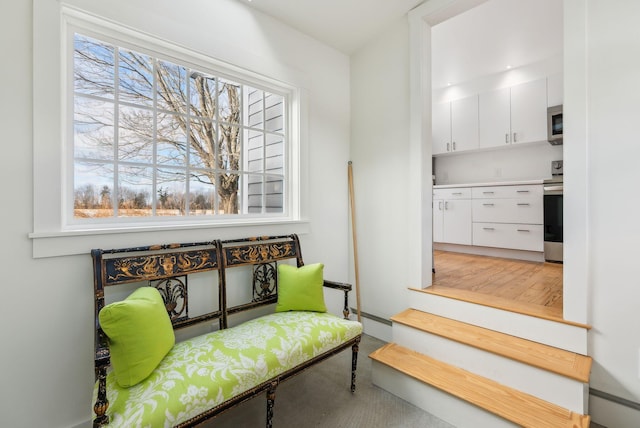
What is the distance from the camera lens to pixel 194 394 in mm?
1105

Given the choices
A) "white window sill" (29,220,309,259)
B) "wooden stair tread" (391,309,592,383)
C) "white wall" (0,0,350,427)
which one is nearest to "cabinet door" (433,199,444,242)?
"wooden stair tread" (391,309,592,383)

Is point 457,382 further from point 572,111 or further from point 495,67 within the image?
point 495,67

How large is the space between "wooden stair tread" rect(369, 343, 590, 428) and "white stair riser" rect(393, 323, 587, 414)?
0.03 meters

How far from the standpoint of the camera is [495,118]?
416 cm

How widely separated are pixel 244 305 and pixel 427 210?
1.63 m

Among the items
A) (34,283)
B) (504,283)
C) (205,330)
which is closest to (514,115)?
(504,283)

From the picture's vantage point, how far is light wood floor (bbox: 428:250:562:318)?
1924mm

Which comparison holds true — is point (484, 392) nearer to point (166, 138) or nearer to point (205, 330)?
point (205, 330)

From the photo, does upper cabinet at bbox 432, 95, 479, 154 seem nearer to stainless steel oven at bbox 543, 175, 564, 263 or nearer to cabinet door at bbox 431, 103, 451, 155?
cabinet door at bbox 431, 103, 451, 155

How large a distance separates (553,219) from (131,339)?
4398 mm

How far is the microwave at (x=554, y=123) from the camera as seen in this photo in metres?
3.55

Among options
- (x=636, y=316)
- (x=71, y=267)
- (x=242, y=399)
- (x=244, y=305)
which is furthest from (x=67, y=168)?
(x=636, y=316)

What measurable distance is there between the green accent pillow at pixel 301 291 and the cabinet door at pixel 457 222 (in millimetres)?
3148

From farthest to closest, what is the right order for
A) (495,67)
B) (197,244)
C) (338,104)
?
(495,67) < (338,104) < (197,244)
